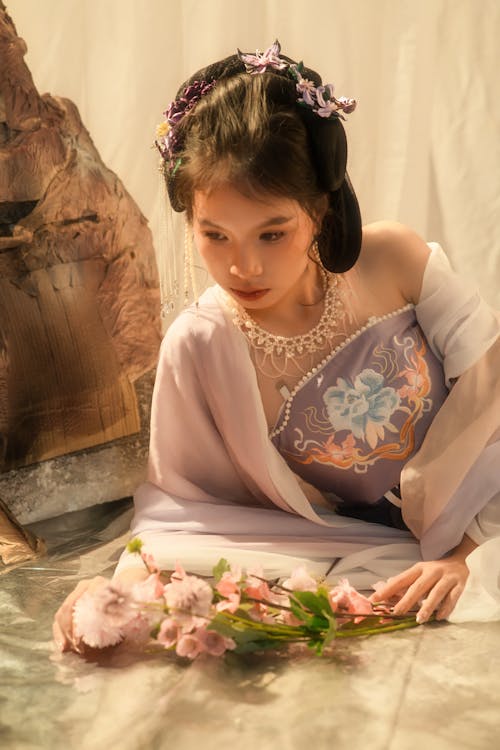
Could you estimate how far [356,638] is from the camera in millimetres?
1187

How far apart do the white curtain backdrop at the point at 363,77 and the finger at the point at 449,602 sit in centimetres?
92

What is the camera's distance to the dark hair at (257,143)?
1.21m

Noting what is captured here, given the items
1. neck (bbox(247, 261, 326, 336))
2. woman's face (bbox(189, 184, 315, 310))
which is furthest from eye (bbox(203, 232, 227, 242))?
neck (bbox(247, 261, 326, 336))

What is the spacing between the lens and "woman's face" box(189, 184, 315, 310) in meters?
1.22

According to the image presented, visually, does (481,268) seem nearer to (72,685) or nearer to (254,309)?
(254,309)

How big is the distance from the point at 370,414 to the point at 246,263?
289 mm

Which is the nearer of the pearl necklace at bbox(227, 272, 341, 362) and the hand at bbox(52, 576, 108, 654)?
the hand at bbox(52, 576, 108, 654)

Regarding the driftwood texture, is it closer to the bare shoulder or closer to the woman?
the woman

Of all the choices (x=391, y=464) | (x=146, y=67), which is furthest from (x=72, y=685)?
(x=146, y=67)

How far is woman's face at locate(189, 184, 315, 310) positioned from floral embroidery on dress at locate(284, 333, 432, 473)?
177mm

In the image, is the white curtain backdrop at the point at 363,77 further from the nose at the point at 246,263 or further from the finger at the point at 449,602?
the finger at the point at 449,602

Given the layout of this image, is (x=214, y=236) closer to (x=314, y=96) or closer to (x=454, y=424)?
(x=314, y=96)

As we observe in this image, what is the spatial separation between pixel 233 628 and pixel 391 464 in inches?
15.9

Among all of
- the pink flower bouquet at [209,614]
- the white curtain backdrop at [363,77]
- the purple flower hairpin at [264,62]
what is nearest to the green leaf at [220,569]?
the pink flower bouquet at [209,614]
